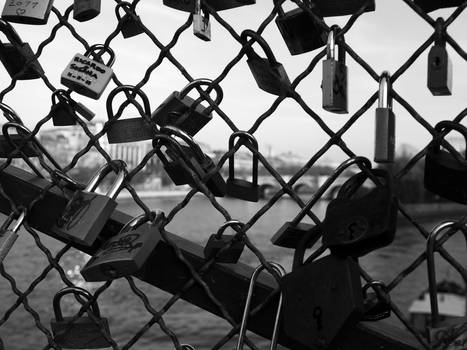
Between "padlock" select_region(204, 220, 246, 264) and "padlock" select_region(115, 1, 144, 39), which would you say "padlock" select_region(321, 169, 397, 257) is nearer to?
"padlock" select_region(204, 220, 246, 264)

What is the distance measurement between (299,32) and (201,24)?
12 centimetres

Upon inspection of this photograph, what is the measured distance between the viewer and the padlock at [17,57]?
0.89 m

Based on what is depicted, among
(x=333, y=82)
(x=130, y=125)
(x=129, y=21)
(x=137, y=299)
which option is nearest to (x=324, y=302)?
(x=333, y=82)

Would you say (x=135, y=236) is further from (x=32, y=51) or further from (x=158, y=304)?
(x=158, y=304)

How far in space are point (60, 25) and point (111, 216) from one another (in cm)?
33

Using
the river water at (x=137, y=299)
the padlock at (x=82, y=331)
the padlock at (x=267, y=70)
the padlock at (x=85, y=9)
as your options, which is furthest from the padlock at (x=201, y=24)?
the river water at (x=137, y=299)

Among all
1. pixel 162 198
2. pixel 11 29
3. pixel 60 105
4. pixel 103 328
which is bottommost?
pixel 162 198

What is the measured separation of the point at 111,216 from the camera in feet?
2.54

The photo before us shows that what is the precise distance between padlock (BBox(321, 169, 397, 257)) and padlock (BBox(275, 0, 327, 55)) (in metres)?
0.19

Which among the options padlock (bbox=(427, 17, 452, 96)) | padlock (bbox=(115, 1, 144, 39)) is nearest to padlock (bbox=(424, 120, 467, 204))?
padlock (bbox=(427, 17, 452, 96))

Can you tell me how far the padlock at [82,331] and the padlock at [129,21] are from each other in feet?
1.24

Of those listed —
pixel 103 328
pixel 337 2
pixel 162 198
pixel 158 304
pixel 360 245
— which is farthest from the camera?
pixel 162 198

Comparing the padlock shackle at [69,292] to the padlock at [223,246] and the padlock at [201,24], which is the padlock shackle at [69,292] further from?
the padlock at [201,24]

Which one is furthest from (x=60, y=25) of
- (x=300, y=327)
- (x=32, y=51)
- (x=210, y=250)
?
(x=300, y=327)
